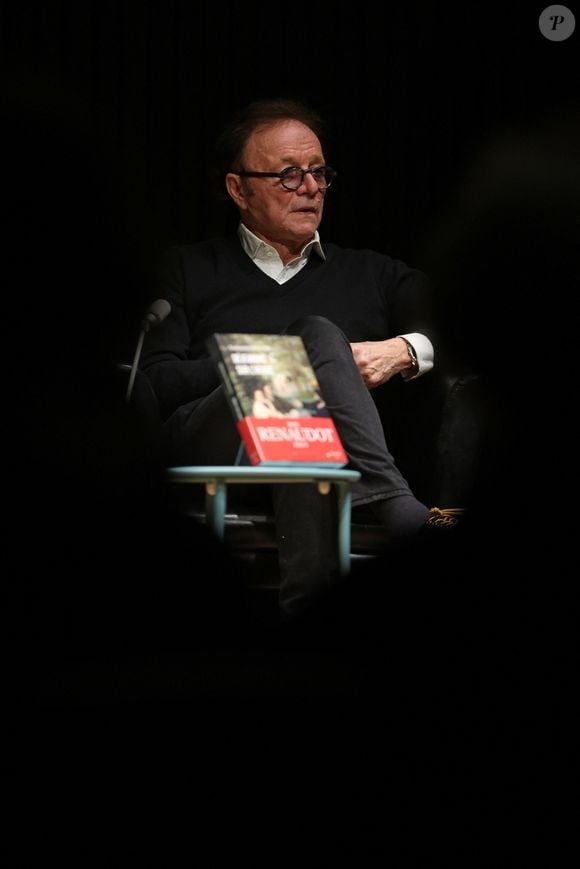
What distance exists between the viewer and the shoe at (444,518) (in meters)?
2.04

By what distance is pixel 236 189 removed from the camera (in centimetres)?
281

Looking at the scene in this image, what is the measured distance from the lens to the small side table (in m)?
1.73

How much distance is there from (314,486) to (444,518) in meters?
0.26

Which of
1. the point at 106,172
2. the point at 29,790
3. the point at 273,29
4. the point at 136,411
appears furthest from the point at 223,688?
the point at 273,29

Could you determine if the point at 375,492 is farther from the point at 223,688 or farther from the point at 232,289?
the point at 232,289

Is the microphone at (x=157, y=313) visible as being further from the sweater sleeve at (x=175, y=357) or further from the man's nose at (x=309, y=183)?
the man's nose at (x=309, y=183)

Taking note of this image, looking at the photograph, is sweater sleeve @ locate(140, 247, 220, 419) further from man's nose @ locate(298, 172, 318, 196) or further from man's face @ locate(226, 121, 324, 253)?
man's nose @ locate(298, 172, 318, 196)

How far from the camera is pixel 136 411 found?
90.5 inches

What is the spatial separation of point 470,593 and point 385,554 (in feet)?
A: 1.01

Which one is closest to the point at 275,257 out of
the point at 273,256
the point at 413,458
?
the point at 273,256

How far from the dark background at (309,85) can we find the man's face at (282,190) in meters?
0.15

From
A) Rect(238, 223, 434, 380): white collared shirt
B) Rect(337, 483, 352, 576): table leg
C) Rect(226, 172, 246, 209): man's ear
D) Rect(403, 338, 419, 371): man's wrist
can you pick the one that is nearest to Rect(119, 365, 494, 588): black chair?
Rect(403, 338, 419, 371): man's wrist

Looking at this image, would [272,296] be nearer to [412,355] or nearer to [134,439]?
[412,355]

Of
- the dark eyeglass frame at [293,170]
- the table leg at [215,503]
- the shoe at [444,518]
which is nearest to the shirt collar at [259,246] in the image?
the dark eyeglass frame at [293,170]
